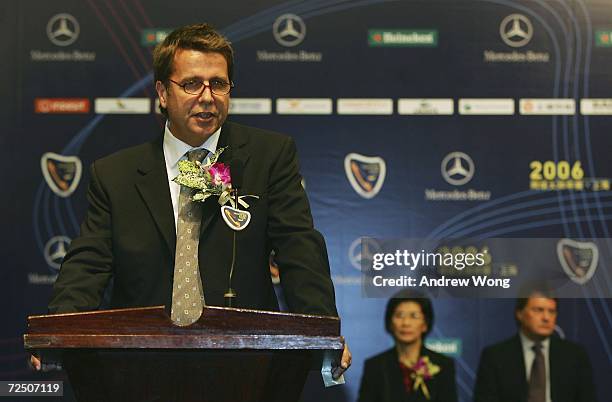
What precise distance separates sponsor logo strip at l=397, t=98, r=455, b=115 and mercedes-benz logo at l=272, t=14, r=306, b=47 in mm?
621

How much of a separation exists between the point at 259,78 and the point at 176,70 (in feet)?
7.88

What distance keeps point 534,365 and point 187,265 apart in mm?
2892

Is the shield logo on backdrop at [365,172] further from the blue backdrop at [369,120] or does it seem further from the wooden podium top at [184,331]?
the wooden podium top at [184,331]

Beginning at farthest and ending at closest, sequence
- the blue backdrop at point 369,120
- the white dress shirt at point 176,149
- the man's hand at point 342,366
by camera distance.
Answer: the blue backdrop at point 369,120 < the white dress shirt at point 176,149 < the man's hand at point 342,366

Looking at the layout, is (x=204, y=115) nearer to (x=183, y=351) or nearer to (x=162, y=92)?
(x=162, y=92)

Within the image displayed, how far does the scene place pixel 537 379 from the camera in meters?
4.77

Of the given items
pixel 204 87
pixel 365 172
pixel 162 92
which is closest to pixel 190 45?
pixel 204 87

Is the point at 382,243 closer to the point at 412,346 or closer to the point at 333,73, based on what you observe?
the point at 412,346

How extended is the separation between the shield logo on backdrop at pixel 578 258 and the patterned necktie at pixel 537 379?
41cm

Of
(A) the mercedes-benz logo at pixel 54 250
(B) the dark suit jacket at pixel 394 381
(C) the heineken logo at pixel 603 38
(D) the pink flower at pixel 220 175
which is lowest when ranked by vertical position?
(B) the dark suit jacket at pixel 394 381

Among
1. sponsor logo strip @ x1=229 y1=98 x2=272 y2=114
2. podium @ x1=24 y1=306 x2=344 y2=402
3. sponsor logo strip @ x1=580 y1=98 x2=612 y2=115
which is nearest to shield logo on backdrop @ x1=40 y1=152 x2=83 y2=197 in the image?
sponsor logo strip @ x1=229 y1=98 x2=272 y2=114

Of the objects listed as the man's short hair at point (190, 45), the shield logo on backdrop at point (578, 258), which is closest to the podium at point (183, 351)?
the man's short hair at point (190, 45)

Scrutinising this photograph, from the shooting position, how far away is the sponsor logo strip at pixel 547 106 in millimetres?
4906

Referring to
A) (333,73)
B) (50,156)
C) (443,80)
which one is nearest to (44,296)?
(50,156)
